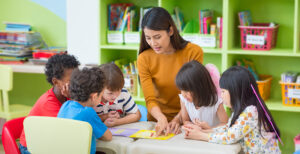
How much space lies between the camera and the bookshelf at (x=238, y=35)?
3.15 metres

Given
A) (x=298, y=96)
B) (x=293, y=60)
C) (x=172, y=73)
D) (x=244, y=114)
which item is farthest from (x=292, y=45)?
(x=244, y=114)

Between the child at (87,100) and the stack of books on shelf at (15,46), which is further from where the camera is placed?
the stack of books on shelf at (15,46)

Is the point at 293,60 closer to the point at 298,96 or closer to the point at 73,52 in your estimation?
the point at 298,96

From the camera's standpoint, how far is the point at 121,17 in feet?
11.4

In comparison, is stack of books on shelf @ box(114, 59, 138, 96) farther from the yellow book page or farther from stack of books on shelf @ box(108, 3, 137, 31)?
the yellow book page

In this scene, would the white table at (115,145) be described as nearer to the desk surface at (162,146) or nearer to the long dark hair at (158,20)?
the desk surface at (162,146)

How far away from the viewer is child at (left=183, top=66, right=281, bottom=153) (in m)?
1.73

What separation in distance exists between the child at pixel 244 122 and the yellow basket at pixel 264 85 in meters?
1.38

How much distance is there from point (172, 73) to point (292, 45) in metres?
1.44

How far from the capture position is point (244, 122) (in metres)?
1.73

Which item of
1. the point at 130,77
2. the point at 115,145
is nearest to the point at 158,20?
the point at 115,145

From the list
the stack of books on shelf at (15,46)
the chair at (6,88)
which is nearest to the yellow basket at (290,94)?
the chair at (6,88)

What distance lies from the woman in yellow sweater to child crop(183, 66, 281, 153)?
401 millimetres

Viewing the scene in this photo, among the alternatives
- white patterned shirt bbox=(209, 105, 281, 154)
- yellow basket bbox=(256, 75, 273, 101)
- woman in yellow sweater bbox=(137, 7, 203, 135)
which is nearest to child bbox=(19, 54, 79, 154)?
woman in yellow sweater bbox=(137, 7, 203, 135)
